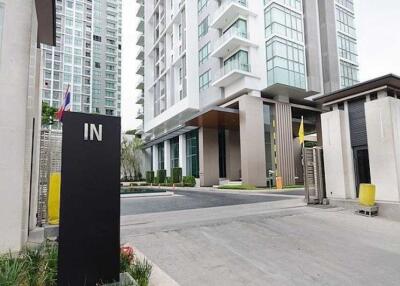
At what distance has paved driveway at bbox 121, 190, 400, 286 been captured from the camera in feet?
16.2

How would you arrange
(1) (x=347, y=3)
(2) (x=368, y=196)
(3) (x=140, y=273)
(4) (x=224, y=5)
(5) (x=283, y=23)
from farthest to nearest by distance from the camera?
(1) (x=347, y=3)
(4) (x=224, y=5)
(5) (x=283, y=23)
(2) (x=368, y=196)
(3) (x=140, y=273)

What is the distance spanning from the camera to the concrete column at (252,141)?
2708 cm

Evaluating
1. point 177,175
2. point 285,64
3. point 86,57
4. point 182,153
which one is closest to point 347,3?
point 285,64

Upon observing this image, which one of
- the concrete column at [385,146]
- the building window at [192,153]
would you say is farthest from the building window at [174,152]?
the concrete column at [385,146]

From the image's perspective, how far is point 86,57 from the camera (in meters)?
90.2

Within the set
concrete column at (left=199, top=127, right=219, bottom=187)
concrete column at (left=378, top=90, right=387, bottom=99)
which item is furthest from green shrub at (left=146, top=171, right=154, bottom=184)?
concrete column at (left=378, top=90, right=387, bottom=99)

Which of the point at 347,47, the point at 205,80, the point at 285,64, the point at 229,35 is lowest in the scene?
the point at 285,64

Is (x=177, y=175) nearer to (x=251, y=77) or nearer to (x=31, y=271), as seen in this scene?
(x=251, y=77)

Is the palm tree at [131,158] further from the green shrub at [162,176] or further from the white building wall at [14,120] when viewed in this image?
the white building wall at [14,120]

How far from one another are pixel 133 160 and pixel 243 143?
31972 millimetres

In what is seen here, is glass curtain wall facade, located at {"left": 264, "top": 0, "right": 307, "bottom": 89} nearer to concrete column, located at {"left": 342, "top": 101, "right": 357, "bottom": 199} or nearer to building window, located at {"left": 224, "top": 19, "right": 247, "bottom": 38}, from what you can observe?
building window, located at {"left": 224, "top": 19, "right": 247, "bottom": 38}

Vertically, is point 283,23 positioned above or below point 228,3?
below

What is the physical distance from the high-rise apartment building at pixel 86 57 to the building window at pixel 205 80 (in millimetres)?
59400

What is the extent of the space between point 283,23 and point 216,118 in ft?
38.6
